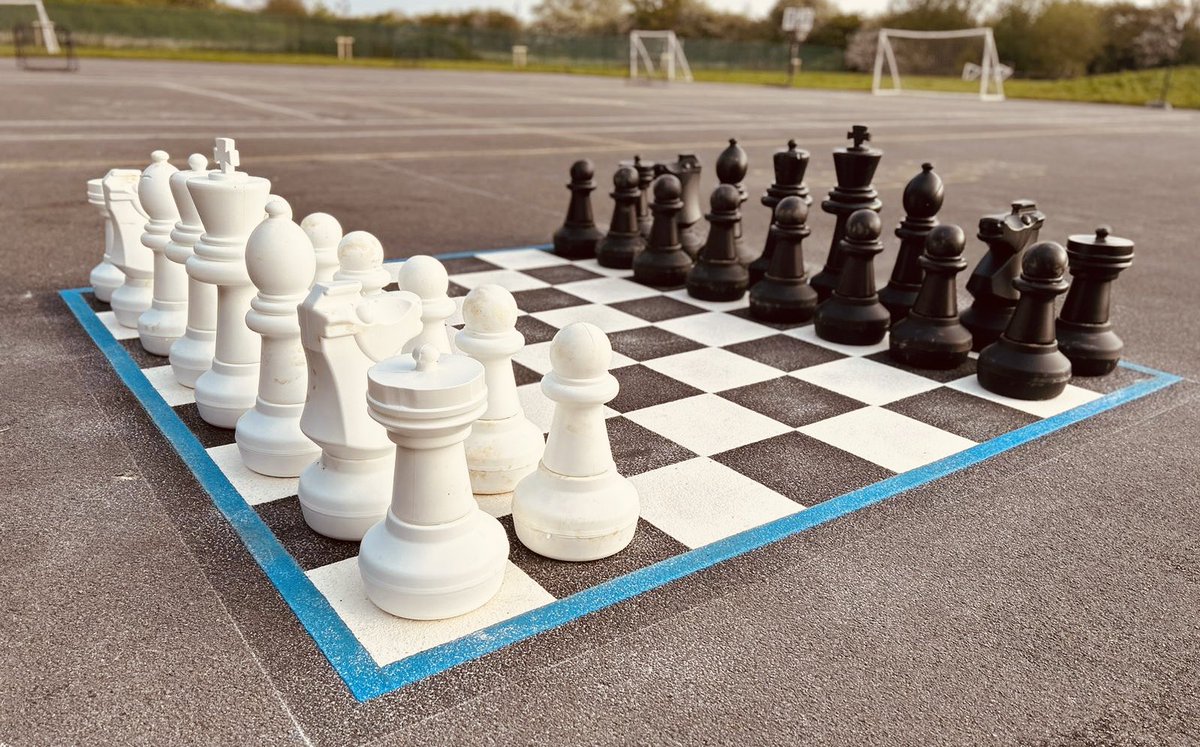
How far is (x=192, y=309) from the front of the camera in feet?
7.98

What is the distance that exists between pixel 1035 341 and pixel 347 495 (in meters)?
1.94

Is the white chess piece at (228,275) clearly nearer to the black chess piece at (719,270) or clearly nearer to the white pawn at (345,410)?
the white pawn at (345,410)

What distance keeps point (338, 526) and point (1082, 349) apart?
7.43 ft

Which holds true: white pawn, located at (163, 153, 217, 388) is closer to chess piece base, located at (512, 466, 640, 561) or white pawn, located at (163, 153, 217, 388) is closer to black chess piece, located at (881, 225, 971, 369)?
chess piece base, located at (512, 466, 640, 561)

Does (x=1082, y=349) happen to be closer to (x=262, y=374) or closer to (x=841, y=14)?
→ (x=262, y=374)

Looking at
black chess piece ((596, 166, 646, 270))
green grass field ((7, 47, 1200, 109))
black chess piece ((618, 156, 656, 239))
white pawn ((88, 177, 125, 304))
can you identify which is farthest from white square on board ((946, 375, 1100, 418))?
green grass field ((7, 47, 1200, 109))

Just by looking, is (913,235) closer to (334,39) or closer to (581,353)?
(581,353)

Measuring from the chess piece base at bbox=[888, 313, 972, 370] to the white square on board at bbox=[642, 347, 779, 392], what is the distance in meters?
0.42

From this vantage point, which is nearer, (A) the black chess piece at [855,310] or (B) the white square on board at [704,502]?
(B) the white square on board at [704,502]

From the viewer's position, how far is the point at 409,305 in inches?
70.4

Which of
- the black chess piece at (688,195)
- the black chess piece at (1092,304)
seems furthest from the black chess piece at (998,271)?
the black chess piece at (688,195)

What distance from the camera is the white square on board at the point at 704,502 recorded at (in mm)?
1839

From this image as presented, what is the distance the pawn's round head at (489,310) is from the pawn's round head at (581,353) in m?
0.25

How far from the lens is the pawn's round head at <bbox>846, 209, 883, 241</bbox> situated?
2.82 m
